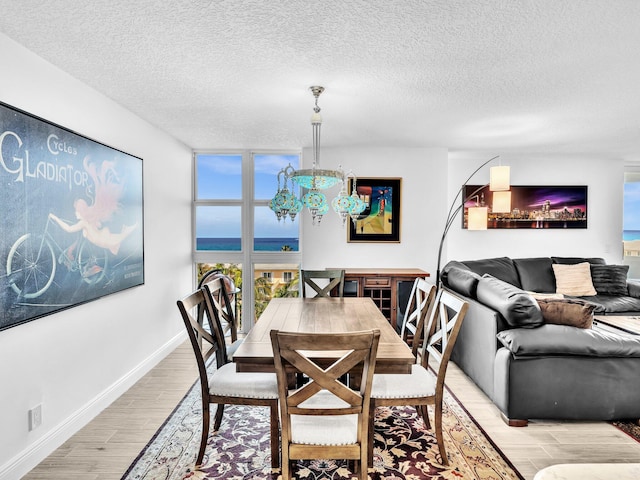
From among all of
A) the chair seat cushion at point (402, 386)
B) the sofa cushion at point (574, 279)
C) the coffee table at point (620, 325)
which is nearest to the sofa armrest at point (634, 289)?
the sofa cushion at point (574, 279)

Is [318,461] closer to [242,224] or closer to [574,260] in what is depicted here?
[242,224]

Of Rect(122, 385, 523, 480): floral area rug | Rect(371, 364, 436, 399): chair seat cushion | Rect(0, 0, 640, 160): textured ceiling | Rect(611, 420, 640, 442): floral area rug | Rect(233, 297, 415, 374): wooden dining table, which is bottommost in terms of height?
Rect(122, 385, 523, 480): floral area rug

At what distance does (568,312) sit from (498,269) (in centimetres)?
215

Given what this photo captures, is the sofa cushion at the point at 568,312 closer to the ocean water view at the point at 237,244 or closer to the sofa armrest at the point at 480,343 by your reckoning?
the sofa armrest at the point at 480,343

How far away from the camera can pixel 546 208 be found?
18.2 feet

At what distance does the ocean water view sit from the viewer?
505 centimetres

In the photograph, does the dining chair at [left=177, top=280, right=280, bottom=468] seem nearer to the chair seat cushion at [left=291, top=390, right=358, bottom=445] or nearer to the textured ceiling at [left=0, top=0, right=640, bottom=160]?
the chair seat cushion at [left=291, top=390, right=358, bottom=445]

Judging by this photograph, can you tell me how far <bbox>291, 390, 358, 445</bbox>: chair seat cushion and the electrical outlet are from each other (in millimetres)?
1558

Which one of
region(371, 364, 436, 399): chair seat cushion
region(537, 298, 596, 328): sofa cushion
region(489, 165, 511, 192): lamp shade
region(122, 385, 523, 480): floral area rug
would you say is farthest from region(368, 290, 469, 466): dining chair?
region(489, 165, 511, 192): lamp shade

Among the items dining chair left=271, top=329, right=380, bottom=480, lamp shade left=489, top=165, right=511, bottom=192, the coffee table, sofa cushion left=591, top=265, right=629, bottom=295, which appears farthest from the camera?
sofa cushion left=591, top=265, right=629, bottom=295

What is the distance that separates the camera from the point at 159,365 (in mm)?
3838

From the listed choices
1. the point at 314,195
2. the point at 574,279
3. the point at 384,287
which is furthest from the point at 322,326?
the point at 574,279

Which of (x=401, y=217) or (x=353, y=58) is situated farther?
(x=401, y=217)

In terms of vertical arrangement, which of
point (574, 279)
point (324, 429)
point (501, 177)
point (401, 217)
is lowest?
point (324, 429)
